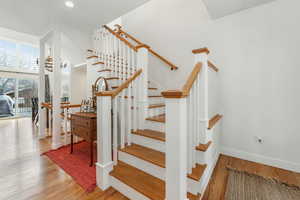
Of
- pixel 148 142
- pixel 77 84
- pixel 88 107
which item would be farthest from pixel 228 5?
pixel 77 84

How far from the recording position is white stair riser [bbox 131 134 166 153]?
1746mm

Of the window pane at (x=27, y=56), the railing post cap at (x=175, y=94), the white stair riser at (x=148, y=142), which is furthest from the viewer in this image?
the window pane at (x=27, y=56)

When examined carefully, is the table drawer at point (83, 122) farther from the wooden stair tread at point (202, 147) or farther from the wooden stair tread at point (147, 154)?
the wooden stair tread at point (202, 147)

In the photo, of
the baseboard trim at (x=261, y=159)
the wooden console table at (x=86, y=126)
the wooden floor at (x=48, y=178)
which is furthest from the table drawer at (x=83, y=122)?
the baseboard trim at (x=261, y=159)

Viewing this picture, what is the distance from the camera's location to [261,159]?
219 cm

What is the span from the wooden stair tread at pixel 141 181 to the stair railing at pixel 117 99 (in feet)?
0.51

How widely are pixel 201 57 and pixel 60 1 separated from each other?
2752 mm

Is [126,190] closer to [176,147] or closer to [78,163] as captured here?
[176,147]

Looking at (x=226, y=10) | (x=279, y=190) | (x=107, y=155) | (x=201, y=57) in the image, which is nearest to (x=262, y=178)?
(x=279, y=190)

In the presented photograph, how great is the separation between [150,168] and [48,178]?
1480 millimetres

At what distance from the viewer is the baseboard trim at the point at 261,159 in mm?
1981

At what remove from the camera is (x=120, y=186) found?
156 centimetres

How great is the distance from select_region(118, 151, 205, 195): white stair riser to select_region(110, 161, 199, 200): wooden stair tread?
0.13 feet

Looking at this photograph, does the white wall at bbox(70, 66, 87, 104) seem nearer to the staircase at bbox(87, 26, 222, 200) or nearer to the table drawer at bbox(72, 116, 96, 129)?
the table drawer at bbox(72, 116, 96, 129)
